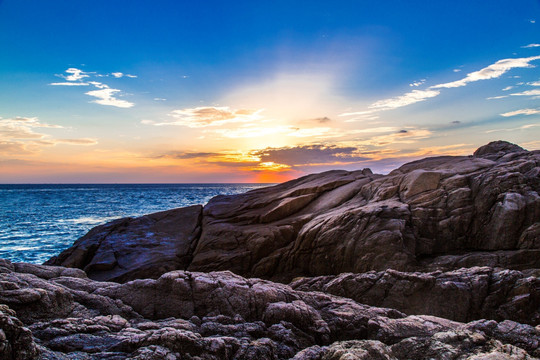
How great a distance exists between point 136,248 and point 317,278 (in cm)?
1392

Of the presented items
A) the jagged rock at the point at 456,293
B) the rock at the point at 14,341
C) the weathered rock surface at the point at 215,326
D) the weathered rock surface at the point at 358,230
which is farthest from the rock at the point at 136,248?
the rock at the point at 14,341

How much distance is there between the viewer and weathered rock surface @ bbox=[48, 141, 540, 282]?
15.4 m

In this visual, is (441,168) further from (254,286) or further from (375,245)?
(254,286)

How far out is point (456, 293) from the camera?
1106cm

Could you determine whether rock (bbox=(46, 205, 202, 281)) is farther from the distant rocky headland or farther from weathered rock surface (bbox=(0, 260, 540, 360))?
weathered rock surface (bbox=(0, 260, 540, 360))

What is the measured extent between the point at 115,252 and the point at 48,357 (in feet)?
56.4

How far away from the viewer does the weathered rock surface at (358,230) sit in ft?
50.5

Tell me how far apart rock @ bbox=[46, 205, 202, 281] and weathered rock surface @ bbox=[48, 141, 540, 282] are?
0.07m

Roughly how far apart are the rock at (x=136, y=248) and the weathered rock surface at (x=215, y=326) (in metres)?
9.93

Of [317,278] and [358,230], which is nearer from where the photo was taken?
[317,278]

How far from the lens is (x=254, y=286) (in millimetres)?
9242

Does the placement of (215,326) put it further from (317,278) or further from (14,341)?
(317,278)

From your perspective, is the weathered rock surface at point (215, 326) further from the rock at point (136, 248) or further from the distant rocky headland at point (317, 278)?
the rock at point (136, 248)

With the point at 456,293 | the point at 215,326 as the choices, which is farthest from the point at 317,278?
the point at 215,326
